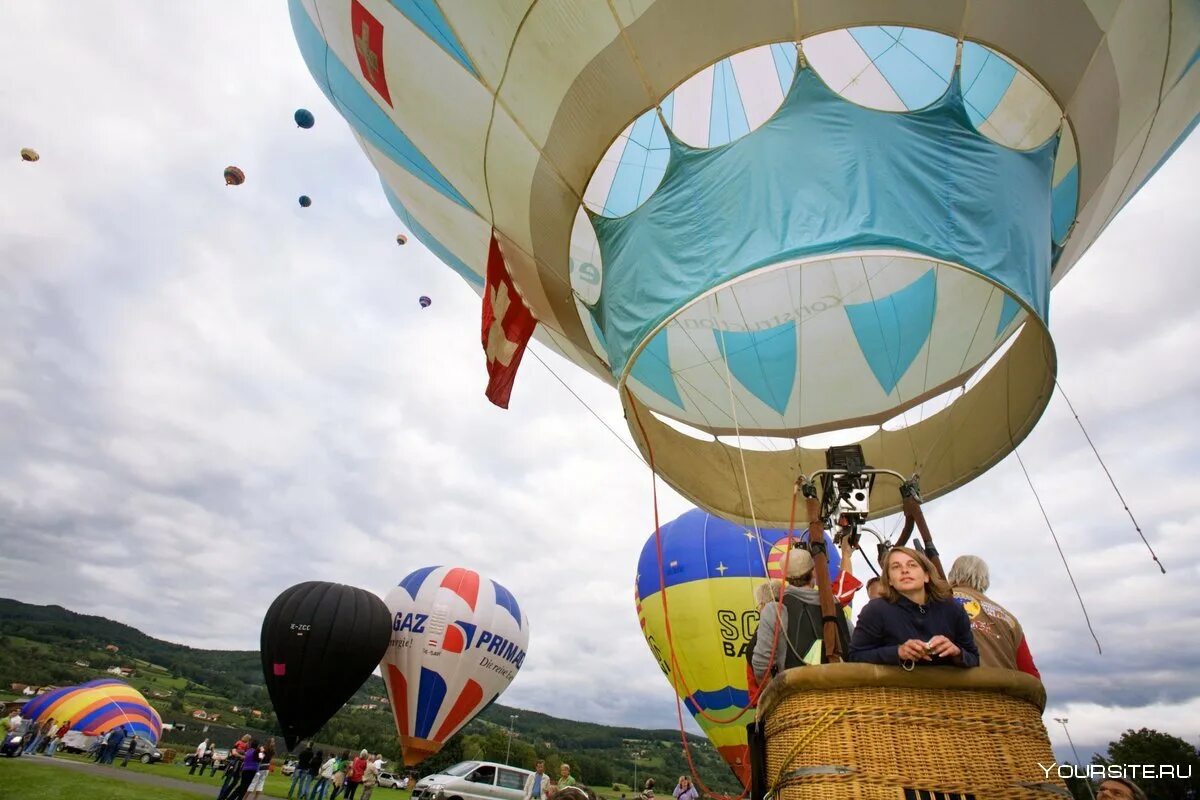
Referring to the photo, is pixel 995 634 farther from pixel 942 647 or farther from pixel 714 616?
pixel 714 616

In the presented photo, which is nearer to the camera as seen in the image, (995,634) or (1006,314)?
(995,634)

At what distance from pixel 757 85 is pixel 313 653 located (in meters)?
10.5

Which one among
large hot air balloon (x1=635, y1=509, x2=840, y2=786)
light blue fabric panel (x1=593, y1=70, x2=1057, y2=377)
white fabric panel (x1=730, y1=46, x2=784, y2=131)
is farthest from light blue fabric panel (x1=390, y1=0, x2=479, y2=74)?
large hot air balloon (x1=635, y1=509, x2=840, y2=786)

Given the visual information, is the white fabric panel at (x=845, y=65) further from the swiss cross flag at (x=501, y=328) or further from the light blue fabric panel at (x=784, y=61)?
the swiss cross flag at (x=501, y=328)

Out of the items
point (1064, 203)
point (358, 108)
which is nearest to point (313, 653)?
point (358, 108)

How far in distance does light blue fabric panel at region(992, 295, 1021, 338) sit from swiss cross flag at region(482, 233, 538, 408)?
3508mm

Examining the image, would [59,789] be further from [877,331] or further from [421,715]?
[877,331]

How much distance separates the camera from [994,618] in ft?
7.65

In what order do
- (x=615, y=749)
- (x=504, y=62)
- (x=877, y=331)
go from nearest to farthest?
(x=504, y=62) < (x=877, y=331) < (x=615, y=749)

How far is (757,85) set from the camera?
4617 mm

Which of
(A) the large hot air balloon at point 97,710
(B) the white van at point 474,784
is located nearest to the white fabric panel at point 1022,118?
(B) the white van at point 474,784

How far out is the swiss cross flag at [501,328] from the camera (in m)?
4.74

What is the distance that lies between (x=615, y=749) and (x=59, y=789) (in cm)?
8619

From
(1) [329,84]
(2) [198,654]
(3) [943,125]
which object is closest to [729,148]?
(3) [943,125]
